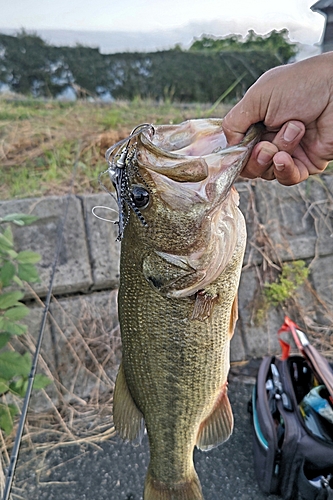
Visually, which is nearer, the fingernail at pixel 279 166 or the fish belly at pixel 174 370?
the fingernail at pixel 279 166

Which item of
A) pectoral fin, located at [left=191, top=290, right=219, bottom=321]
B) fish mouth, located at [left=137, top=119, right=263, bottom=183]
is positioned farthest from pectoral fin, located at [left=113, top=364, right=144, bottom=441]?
fish mouth, located at [left=137, top=119, right=263, bottom=183]

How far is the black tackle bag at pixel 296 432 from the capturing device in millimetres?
2182

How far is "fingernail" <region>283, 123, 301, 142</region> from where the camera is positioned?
1.25 meters

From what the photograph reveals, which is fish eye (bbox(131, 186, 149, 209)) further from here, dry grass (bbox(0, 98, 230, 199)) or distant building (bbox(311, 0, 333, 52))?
dry grass (bbox(0, 98, 230, 199))

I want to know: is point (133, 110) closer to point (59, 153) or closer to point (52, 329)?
point (59, 153)

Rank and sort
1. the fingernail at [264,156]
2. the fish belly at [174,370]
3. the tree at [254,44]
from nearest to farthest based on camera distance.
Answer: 1. the fingernail at [264,156]
2. the fish belly at [174,370]
3. the tree at [254,44]

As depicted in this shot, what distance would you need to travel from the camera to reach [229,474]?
2.59m

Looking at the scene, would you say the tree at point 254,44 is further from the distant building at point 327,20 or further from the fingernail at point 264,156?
the fingernail at point 264,156

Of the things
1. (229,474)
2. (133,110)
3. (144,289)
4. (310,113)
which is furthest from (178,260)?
(133,110)

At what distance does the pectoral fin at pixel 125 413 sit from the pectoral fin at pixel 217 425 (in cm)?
26

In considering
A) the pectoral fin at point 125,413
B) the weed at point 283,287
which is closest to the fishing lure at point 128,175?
the pectoral fin at point 125,413

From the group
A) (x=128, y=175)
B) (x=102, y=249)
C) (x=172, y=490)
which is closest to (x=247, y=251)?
(x=102, y=249)

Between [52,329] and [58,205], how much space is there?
935 millimetres

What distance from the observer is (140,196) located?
4.07ft
